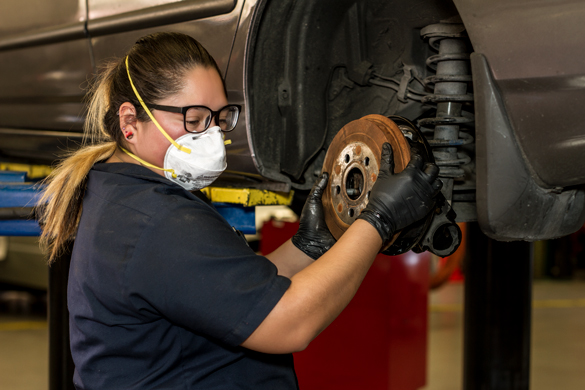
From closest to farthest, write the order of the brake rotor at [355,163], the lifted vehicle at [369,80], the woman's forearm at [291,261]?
the lifted vehicle at [369,80] → the brake rotor at [355,163] → the woman's forearm at [291,261]

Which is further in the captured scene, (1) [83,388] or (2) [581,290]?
(2) [581,290]

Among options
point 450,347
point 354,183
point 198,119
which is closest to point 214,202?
point 354,183

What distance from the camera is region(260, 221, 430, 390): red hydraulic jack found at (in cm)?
288

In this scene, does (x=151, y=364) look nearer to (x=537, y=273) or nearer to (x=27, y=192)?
(x=27, y=192)

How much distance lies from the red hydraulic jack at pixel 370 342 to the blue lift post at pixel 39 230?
3.59 feet

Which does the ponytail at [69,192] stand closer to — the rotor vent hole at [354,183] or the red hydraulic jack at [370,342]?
the rotor vent hole at [354,183]

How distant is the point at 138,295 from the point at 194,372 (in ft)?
0.69

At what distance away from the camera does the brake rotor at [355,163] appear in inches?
52.3

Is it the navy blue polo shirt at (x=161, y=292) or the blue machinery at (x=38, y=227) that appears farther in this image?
the blue machinery at (x=38, y=227)

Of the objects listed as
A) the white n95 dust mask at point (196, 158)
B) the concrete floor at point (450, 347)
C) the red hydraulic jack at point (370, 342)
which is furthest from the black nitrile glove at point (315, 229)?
the concrete floor at point (450, 347)

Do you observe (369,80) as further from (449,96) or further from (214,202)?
(214,202)

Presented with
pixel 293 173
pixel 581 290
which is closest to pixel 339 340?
pixel 293 173

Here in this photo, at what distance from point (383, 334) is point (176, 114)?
2.04 m

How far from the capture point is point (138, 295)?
1.03 m
